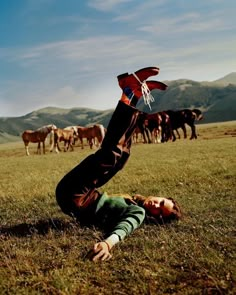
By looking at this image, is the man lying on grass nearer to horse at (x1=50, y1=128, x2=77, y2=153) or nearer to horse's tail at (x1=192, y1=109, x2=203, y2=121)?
horse at (x1=50, y1=128, x2=77, y2=153)

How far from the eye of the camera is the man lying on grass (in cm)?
497

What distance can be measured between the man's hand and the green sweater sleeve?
841 mm

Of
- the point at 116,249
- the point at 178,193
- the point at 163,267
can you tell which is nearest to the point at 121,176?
the point at 178,193

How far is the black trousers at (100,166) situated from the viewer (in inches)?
199

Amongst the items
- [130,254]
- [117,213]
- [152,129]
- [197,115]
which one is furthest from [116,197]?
[197,115]

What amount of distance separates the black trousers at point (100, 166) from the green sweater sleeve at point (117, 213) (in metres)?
0.17

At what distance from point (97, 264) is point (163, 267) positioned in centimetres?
77

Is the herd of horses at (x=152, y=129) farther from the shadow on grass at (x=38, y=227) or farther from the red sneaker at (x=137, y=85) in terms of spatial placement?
the red sneaker at (x=137, y=85)

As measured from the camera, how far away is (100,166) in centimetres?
538

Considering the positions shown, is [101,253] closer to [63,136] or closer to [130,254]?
[130,254]

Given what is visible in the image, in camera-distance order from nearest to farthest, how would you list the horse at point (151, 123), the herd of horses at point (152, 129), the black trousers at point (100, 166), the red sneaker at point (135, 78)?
the red sneaker at point (135, 78)
the black trousers at point (100, 166)
the horse at point (151, 123)
the herd of horses at point (152, 129)

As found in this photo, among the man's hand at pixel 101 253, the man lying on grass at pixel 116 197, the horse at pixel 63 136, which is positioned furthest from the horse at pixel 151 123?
the man's hand at pixel 101 253

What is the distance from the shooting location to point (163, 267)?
4266mm

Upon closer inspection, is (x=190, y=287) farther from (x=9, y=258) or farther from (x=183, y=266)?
(x=9, y=258)
